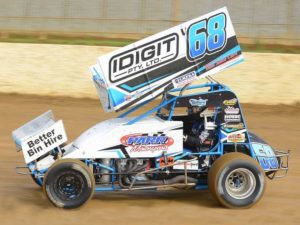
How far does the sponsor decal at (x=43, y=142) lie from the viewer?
25.2 ft

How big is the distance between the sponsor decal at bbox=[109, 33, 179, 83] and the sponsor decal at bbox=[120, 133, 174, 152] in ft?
2.34

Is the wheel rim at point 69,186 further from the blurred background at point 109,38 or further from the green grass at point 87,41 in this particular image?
the green grass at point 87,41

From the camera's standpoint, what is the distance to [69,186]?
7496 mm

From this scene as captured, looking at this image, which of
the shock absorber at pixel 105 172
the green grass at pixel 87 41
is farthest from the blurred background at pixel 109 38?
the shock absorber at pixel 105 172

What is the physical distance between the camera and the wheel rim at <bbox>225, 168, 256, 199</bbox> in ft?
24.9

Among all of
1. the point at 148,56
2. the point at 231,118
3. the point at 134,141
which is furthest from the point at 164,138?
the point at 148,56

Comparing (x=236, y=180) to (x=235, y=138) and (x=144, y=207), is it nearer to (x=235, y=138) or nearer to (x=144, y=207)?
(x=235, y=138)

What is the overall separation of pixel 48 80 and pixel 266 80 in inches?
204

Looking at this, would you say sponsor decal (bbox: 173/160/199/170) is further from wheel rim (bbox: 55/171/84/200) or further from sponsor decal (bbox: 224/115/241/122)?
wheel rim (bbox: 55/171/84/200)

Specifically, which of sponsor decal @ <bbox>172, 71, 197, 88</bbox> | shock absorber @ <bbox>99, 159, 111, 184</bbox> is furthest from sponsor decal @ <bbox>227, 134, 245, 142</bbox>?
shock absorber @ <bbox>99, 159, 111, 184</bbox>

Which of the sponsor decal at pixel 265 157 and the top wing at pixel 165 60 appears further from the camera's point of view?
the sponsor decal at pixel 265 157

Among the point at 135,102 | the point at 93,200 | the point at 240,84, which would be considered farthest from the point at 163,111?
the point at 240,84

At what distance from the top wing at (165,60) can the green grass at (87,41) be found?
391 inches

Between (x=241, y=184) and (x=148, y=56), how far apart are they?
6.06 feet
